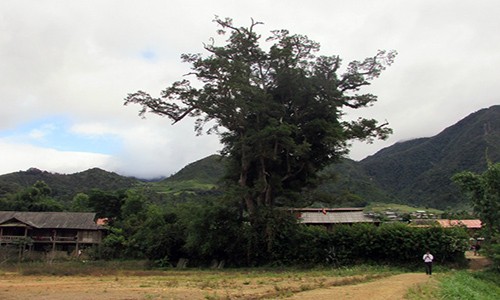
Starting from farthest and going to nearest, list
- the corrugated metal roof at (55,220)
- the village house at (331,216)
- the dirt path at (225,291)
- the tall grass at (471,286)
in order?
the corrugated metal roof at (55,220), the village house at (331,216), the tall grass at (471,286), the dirt path at (225,291)

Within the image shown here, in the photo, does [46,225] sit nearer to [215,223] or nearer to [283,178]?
[215,223]

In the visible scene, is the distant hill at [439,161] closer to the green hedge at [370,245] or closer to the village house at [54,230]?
the green hedge at [370,245]

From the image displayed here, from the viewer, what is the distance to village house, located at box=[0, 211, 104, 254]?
49594mm

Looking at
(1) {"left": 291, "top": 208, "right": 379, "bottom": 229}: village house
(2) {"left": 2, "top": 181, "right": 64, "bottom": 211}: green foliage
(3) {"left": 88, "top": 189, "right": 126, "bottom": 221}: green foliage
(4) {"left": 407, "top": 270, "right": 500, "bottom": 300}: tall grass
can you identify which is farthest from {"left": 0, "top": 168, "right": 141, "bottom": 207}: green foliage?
(4) {"left": 407, "top": 270, "right": 500, "bottom": 300}: tall grass

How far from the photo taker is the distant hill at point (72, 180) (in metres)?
93.6

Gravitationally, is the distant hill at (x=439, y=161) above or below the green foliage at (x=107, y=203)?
above

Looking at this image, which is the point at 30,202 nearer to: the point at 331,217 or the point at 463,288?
the point at 331,217

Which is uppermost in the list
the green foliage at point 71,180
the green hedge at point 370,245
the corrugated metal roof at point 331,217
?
the green foliage at point 71,180

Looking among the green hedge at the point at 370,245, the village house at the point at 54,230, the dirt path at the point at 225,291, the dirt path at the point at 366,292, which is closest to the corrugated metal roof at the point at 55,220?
the village house at the point at 54,230

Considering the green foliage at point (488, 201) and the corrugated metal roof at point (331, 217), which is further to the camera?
the corrugated metal roof at point (331, 217)

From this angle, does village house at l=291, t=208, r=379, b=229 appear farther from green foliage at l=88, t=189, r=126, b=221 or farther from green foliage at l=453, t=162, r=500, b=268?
green foliage at l=88, t=189, r=126, b=221

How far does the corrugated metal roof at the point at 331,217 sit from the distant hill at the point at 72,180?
58.7 metres

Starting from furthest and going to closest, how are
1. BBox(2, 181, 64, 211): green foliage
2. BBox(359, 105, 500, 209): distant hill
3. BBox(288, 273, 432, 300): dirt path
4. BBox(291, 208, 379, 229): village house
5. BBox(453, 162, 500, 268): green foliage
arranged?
BBox(359, 105, 500, 209): distant hill < BBox(2, 181, 64, 211): green foliage < BBox(291, 208, 379, 229): village house < BBox(453, 162, 500, 268): green foliage < BBox(288, 273, 432, 300): dirt path

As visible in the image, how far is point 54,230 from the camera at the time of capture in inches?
1997
